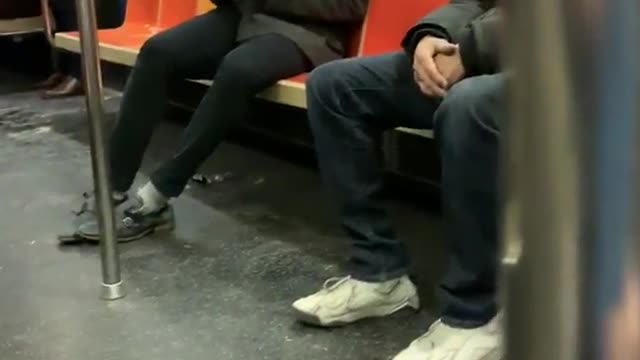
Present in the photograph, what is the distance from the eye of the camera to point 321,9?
189cm

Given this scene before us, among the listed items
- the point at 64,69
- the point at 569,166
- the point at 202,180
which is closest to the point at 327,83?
the point at 202,180

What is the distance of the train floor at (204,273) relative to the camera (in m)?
1.46

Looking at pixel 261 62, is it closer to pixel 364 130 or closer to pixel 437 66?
pixel 364 130

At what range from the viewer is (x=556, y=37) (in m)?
0.20

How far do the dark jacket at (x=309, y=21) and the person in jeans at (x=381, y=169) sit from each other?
410 mm

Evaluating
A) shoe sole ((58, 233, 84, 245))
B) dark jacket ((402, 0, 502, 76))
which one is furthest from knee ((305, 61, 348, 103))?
shoe sole ((58, 233, 84, 245))

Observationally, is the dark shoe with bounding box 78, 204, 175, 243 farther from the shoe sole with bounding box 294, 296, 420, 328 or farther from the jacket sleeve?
the shoe sole with bounding box 294, 296, 420, 328

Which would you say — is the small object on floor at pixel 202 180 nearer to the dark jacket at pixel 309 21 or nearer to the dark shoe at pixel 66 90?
the dark jacket at pixel 309 21

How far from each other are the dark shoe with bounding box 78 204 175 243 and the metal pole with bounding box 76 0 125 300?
0.30 meters

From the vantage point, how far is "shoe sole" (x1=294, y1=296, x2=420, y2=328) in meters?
1.49

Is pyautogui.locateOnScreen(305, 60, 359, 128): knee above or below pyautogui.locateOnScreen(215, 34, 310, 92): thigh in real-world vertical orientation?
above

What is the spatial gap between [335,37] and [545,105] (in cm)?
180

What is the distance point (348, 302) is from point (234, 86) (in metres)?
0.59

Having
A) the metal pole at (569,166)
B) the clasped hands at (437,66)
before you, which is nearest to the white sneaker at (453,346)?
the clasped hands at (437,66)
